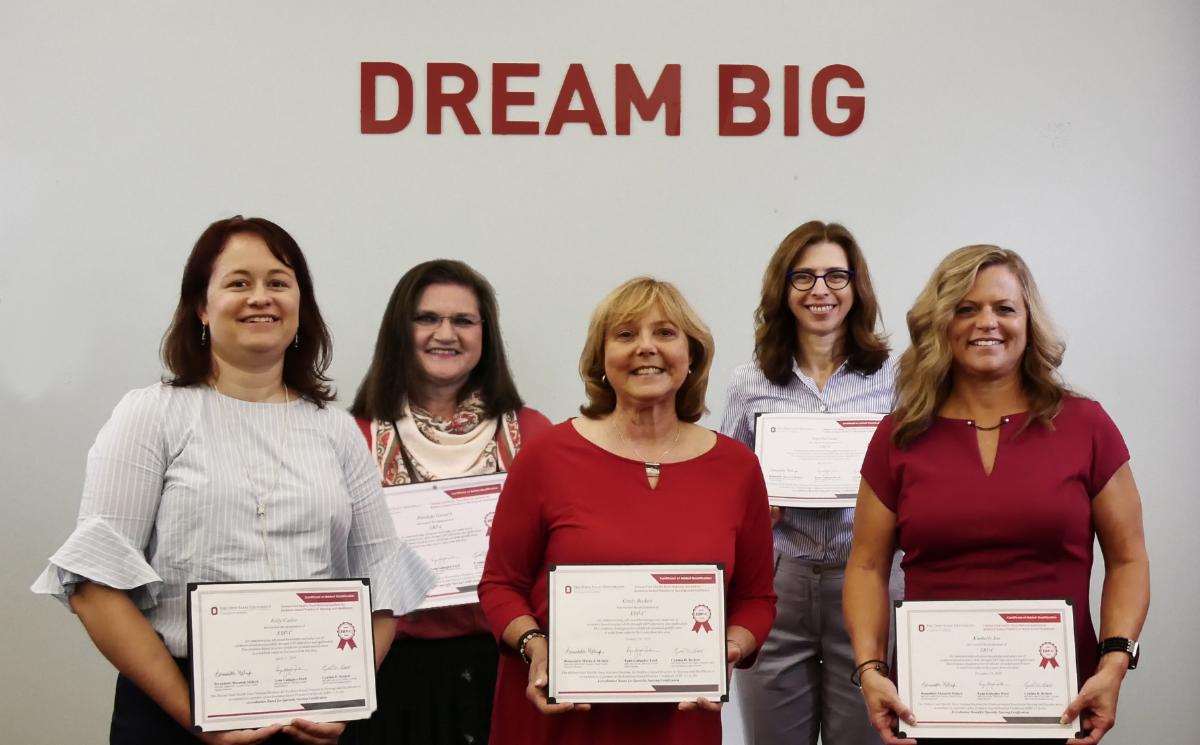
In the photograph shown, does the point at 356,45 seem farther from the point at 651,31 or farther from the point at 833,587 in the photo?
the point at 833,587

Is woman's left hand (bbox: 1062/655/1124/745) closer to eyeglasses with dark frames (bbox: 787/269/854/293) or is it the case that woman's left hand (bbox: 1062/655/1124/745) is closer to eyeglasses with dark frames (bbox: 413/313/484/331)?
eyeglasses with dark frames (bbox: 787/269/854/293)

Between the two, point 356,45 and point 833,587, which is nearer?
point 833,587

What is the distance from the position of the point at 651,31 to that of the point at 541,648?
2.45 m

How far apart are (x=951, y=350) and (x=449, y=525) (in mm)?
1400

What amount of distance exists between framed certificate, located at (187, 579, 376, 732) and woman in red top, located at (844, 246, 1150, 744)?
1.06 metres

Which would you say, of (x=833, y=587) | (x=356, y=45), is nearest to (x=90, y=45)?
A: (x=356, y=45)

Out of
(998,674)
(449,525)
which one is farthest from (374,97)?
(998,674)

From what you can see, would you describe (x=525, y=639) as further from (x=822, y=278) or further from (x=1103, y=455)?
(x=822, y=278)

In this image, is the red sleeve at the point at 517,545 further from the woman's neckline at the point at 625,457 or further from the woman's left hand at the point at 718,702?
the woman's left hand at the point at 718,702

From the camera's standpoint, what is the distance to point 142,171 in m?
3.86

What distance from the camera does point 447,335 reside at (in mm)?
3105

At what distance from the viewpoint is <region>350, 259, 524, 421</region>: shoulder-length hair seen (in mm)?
3088

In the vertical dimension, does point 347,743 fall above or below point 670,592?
below

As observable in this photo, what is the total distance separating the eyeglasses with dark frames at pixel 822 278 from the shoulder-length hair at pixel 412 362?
87 centimetres
